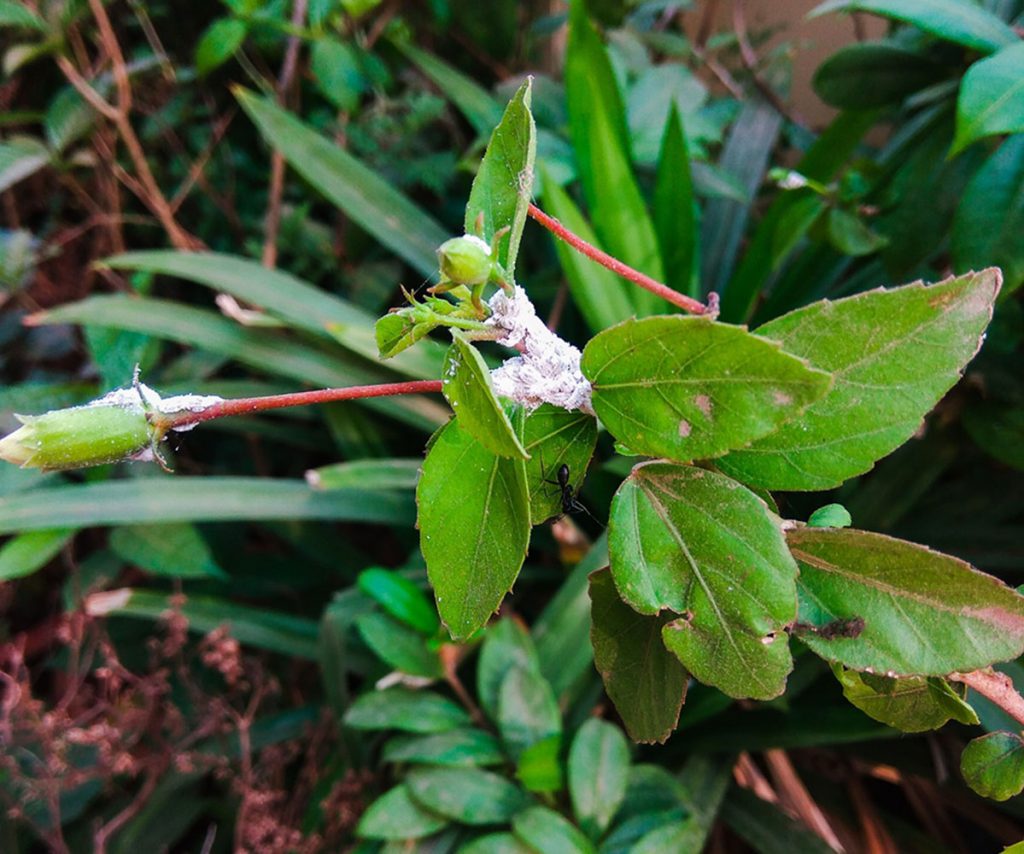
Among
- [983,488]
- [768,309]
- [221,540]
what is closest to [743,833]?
[983,488]

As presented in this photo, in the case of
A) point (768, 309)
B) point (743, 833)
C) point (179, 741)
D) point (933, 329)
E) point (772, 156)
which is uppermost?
point (933, 329)

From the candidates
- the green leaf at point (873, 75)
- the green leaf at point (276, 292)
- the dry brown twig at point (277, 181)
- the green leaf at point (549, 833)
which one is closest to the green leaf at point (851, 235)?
the green leaf at point (873, 75)

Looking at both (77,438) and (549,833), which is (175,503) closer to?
(549,833)

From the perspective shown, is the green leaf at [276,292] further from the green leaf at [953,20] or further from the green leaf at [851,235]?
the green leaf at [953,20]


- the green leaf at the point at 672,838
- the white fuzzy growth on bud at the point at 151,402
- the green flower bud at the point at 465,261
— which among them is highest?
the green flower bud at the point at 465,261

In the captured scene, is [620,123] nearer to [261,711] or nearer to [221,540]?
[221,540]

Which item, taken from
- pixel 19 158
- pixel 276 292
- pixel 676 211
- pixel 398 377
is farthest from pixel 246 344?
pixel 676 211

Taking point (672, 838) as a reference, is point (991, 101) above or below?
above
